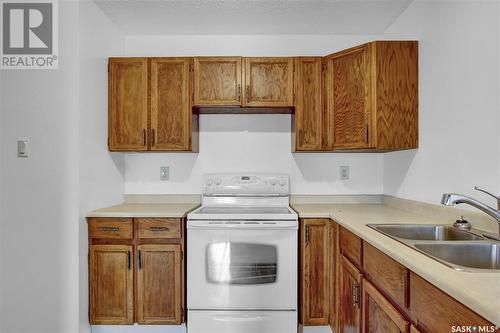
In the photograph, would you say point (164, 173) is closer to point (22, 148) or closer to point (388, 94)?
point (22, 148)

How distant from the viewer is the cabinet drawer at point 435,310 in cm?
75

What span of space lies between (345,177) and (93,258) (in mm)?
2119

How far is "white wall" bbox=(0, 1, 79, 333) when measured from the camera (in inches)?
77.7

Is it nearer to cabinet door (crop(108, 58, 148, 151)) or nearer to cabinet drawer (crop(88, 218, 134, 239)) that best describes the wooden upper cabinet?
cabinet door (crop(108, 58, 148, 151))

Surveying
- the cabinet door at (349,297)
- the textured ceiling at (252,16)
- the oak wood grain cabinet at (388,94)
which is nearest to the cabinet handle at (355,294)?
the cabinet door at (349,297)

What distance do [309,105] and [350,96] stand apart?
1.05 ft

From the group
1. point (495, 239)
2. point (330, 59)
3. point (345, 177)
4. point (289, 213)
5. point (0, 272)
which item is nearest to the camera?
point (495, 239)

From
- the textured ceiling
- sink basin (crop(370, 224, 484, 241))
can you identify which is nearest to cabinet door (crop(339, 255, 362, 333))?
sink basin (crop(370, 224, 484, 241))

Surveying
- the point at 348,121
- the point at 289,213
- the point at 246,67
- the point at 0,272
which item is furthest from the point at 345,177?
the point at 0,272

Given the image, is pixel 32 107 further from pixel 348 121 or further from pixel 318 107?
pixel 348 121

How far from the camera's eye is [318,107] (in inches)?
93.5

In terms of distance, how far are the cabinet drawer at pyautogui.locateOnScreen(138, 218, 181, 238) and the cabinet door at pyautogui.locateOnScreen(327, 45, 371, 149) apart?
1.35 meters

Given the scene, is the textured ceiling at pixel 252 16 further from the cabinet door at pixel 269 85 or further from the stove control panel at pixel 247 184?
the stove control panel at pixel 247 184

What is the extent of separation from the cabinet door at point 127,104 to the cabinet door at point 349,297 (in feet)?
5.63
